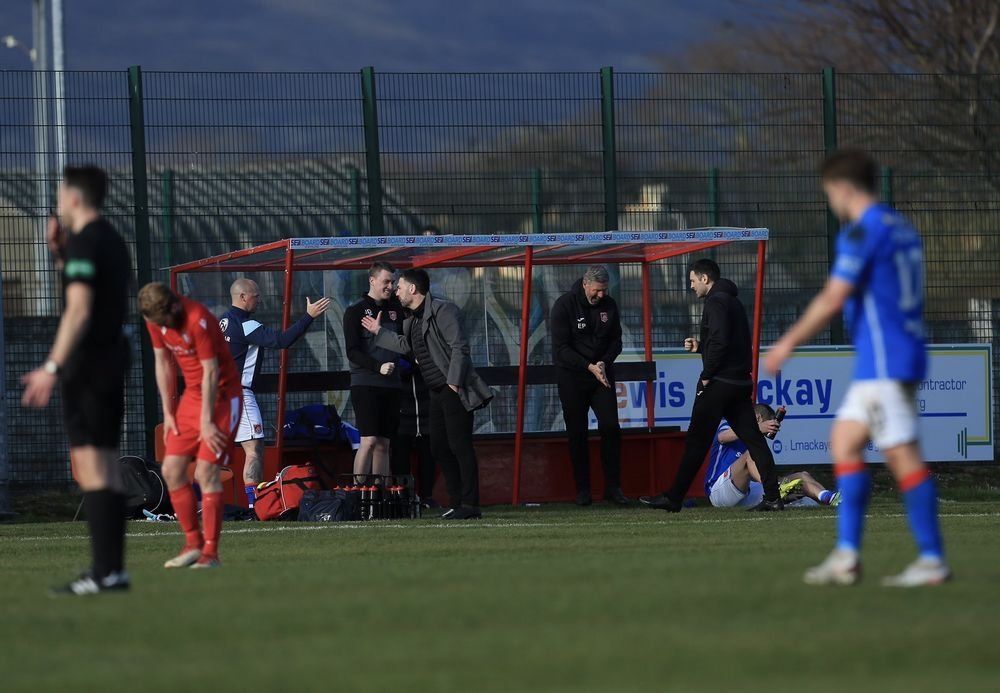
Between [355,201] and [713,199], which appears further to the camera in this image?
[713,199]

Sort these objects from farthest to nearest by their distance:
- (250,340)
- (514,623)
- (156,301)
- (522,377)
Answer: (522,377)
(250,340)
(156,301)
(514,623)

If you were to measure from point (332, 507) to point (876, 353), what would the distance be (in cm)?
753

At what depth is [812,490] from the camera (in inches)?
561

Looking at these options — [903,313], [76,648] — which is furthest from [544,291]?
[76,648]

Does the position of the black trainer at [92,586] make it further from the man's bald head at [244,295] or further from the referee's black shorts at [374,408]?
the man's bald head at [244,295]

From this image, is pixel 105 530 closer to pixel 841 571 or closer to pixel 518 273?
pixel 841 571

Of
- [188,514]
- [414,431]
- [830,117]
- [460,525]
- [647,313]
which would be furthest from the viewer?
[830,117]

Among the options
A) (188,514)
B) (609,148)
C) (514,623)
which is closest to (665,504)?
(609,148)

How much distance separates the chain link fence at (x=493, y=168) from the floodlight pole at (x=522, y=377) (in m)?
0.65

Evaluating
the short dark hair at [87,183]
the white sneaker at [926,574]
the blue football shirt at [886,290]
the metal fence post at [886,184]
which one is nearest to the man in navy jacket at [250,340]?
the short dark hair at [87,183]

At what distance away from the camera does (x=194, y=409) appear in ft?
29.4

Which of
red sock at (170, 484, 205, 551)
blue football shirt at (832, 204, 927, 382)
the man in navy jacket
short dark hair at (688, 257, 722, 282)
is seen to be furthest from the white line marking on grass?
blue football shirt at (832, 204, 927, 382)

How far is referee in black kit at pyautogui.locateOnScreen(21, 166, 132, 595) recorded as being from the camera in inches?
284

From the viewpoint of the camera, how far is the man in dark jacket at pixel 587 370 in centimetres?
1485
